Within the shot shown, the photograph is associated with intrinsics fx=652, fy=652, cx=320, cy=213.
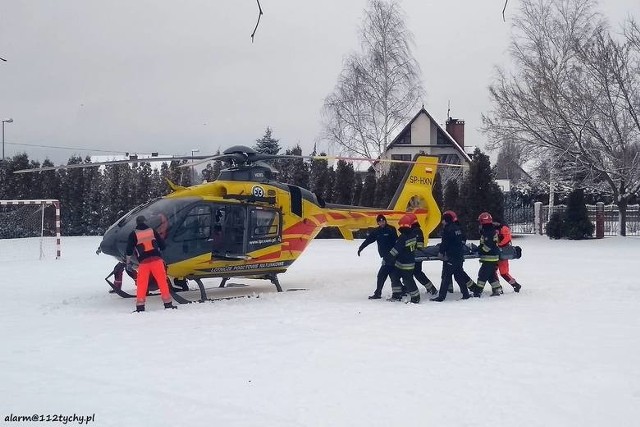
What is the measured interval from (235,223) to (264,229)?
0.71 m

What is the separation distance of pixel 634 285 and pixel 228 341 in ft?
27.8

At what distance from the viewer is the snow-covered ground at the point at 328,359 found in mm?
5430

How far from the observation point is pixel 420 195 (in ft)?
48.2

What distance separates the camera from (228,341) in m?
8.01

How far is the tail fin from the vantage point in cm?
1460

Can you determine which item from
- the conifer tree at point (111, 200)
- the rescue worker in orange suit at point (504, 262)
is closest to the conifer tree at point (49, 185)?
the conifer tree at point (111, 200)

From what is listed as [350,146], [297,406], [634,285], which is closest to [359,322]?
[297,406]

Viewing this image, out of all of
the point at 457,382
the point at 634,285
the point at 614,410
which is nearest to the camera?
the point at 614,410

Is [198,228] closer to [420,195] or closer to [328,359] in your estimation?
[328,359]

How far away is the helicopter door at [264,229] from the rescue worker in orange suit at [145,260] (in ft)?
6.76

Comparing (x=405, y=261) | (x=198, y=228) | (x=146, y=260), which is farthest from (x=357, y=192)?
(x=146, y=260)

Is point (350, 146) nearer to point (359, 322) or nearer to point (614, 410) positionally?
point (359, 322)

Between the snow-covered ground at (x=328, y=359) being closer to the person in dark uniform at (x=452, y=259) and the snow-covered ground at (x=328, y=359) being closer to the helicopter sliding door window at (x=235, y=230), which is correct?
the person in dark uniform at (x=452, y=259)

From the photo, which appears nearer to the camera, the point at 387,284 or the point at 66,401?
the point at 66,401
